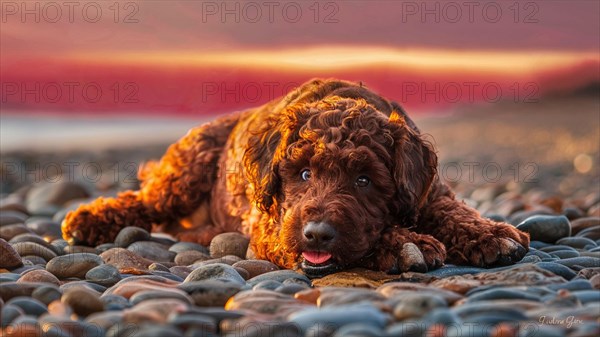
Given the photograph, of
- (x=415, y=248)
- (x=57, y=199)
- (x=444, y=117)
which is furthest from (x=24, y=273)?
(x=444, y=117)

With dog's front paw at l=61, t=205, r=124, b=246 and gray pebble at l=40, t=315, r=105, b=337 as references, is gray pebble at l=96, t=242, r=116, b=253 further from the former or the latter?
gray pebble at l=40, t=315, r=105, b=337

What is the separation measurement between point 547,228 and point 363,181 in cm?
241

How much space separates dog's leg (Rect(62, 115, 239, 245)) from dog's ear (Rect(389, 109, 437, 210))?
3.07 meters

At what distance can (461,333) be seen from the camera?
458 centimetres

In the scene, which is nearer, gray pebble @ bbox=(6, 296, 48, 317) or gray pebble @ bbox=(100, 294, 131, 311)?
gray pebble @ bbox=(6, 296, 48, 317)

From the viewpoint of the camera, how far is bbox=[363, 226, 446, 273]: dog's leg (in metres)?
7.03

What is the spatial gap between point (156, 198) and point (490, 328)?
641 centimetres

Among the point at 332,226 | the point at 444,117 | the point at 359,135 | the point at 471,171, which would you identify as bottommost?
the point at 444,117

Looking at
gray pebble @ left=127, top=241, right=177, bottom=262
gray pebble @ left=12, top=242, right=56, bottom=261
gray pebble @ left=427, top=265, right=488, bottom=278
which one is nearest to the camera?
gray pebble @ left=427, top=265, right=488, bottom=278

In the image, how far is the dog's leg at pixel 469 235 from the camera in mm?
7320

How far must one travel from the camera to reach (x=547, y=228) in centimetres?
873

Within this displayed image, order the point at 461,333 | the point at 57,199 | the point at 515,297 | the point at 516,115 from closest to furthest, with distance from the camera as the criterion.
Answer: the point at 461,333
the point at 515,297
the point at 57,199
the point at 516,115

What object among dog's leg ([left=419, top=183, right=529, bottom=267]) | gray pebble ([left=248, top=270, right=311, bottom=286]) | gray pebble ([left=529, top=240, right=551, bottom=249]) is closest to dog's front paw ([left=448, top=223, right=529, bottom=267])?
dog's leg ([left=419, top=183, right=529, bottom=267])

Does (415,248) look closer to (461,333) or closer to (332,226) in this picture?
(332,226)
